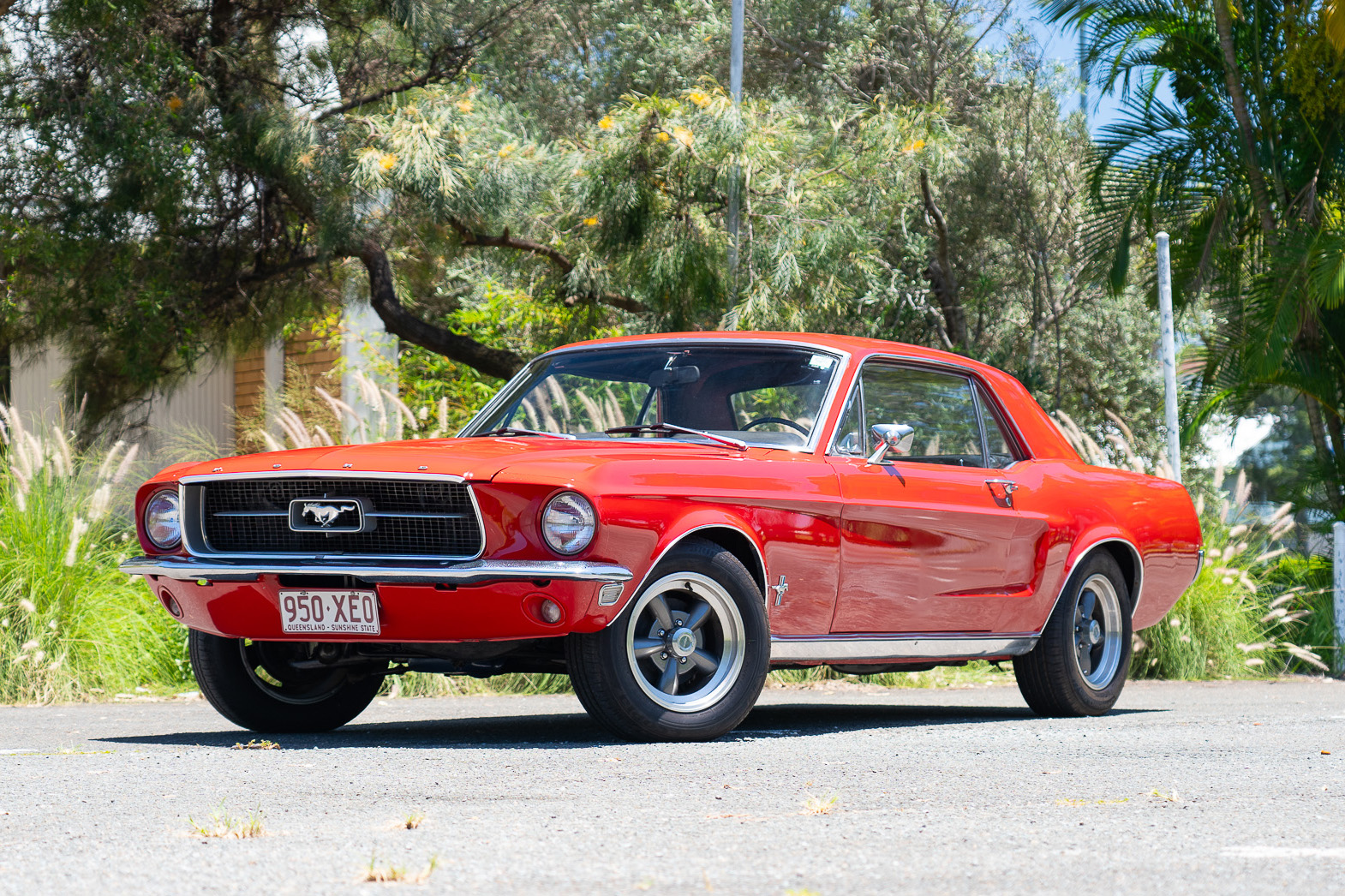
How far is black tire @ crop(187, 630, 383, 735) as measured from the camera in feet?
21.2

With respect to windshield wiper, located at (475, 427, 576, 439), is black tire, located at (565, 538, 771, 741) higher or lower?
lower

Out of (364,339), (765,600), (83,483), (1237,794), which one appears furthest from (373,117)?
(1237,794)

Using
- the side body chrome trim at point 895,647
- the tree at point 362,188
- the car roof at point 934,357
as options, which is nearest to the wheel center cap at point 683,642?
the side body chrome trim at point 895,647

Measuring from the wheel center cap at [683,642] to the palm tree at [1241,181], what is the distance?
9713mm

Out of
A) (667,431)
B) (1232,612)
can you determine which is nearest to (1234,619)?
(1232,612)

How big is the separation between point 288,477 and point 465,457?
0.65 metres

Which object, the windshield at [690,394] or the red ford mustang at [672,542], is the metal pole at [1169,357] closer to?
the red ford mustang at [672,542]

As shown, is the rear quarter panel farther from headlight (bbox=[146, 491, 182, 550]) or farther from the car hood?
headlight (bbox=[146, 491, 182, 550])

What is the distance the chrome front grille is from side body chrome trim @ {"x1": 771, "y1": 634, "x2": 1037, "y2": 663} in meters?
1.28

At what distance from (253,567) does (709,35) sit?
1817cm

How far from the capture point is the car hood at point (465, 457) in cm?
560

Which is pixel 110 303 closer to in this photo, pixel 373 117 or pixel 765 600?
pixel 373 117

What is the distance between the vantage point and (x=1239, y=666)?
37.7 feet

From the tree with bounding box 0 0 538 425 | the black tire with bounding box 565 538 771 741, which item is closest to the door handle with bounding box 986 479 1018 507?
the black tire with bounding box 565 538 771 741
